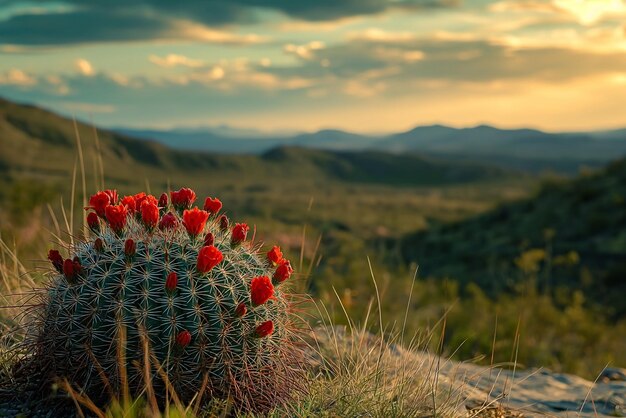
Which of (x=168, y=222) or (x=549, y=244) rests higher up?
(x=168, y=222)

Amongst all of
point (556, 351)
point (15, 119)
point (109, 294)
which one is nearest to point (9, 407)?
point (109, 294)

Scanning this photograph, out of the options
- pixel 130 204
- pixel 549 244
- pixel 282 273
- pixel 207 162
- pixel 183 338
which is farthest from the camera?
pixel 207 162

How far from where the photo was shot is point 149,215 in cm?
405

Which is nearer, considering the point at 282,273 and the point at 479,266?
the point at 282,273

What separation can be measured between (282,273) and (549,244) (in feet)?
44.0

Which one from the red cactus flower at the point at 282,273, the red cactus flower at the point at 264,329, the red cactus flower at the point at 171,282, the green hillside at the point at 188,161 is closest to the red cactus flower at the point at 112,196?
the red cactus flower at the point at 171,282

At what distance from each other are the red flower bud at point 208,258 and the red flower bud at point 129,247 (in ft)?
1.23

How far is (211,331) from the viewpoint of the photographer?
379 cm

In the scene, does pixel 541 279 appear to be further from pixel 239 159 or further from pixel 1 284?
pixel 239 159

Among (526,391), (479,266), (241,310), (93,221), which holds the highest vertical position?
(93,221)

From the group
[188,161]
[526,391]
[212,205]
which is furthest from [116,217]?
[188,161]

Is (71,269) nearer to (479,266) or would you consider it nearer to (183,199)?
(183,199)

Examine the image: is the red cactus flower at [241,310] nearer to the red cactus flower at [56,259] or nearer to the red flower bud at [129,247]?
the red flower bud at [129,247]

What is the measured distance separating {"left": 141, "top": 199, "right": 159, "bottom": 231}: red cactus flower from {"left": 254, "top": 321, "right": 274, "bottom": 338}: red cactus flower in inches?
35.1
